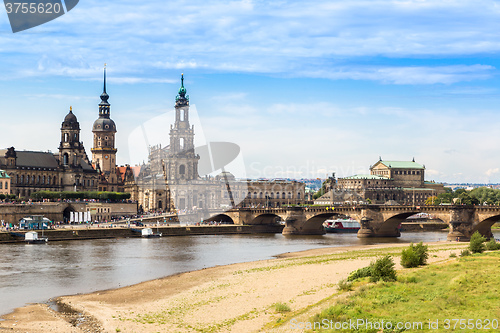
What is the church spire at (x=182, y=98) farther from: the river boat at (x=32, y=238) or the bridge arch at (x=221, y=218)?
the river boat at (x=32, y=238)

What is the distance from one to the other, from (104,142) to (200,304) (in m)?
131

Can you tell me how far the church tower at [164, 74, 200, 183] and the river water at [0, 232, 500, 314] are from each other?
64.4m

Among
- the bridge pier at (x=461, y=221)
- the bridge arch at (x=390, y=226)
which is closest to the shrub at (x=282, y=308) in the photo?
the bridge pier at (x=461, y=221)

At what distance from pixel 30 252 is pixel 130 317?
1537 inches

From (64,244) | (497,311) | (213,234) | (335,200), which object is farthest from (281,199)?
(497,311)

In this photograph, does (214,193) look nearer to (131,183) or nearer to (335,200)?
(131,183)

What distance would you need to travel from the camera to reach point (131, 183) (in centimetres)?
16125

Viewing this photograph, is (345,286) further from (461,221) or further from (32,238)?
(461,221)

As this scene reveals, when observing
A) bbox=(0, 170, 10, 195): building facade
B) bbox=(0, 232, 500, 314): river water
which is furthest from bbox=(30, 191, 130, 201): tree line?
bbox=(0, 232, 500, 314): river water

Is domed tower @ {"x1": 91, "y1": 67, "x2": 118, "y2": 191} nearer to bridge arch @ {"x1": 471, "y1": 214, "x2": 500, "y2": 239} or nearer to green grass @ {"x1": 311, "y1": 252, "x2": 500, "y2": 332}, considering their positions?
bridge arch @ {"x1": 471, "y1": 214, "x2": 500, "y2": 239}

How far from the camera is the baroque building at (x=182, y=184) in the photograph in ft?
507

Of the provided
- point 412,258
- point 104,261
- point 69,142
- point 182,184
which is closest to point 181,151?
point 182,184

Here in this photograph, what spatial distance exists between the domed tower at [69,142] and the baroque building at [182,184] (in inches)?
771

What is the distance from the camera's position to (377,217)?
99438 millimetres
